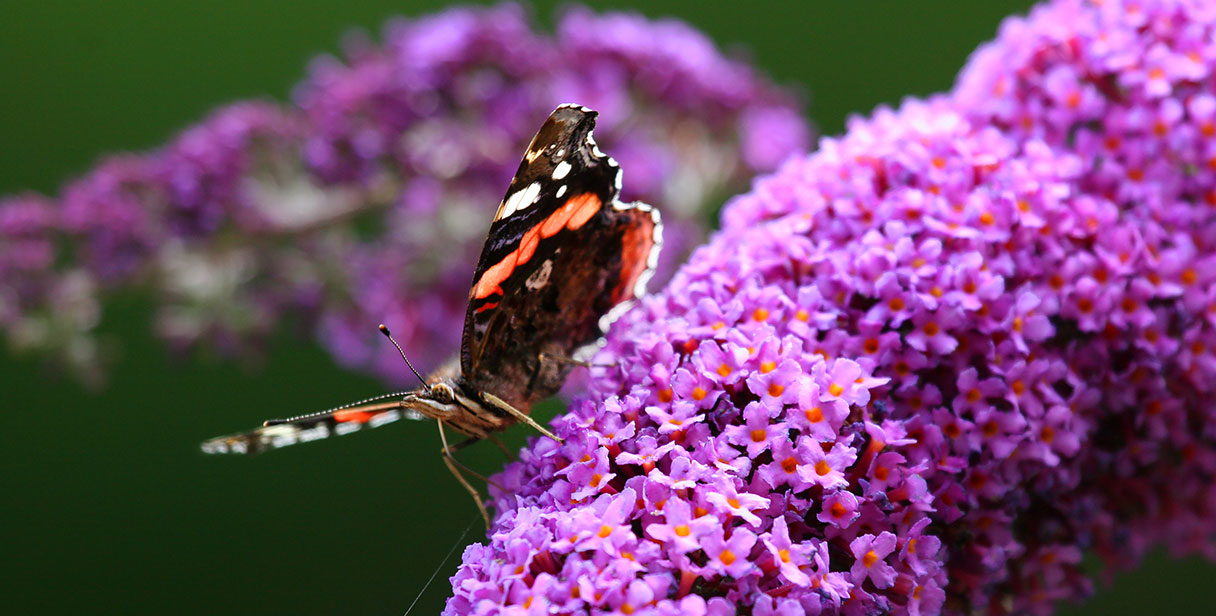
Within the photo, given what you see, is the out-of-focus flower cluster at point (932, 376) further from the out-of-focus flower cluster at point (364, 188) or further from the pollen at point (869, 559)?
the out-of-focus flower cluster at point (364, 188)

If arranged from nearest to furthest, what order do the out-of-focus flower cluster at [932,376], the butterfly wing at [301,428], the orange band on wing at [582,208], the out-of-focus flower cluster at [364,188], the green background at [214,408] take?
the out-of-focus flower cluster at [932,376] < the butterfly wing at [301,428] < the orange band on wing at [582,208] < the out-of-focus flower cluster at [364,188] < the green background at [214,408]

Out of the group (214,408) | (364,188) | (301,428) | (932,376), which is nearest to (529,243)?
(301,428)

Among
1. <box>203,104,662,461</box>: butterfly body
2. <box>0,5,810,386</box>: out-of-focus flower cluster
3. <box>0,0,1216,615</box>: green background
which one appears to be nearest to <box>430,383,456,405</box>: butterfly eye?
<box>203,104,662,461</box>: butterfly body

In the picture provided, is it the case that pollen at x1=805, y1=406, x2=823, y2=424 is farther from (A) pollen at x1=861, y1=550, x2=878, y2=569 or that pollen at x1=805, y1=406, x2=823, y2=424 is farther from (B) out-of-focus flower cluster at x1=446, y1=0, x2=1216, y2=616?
(A) pollen at x1=861, y1=550, x2=878, y2=569

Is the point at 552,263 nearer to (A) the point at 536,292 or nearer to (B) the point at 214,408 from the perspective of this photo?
(A) the point at 536,292

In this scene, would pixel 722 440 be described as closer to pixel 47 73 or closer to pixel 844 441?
pixel 844 441

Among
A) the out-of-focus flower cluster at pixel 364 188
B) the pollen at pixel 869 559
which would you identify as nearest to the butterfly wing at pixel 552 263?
the pollen at pixel 869 559
